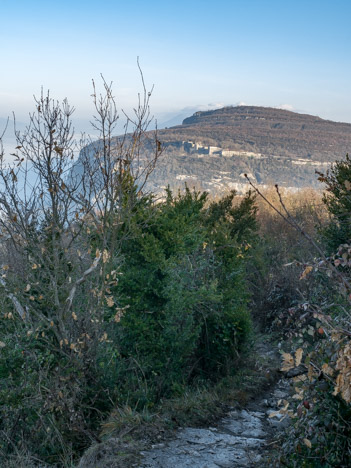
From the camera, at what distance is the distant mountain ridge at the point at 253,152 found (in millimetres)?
68688

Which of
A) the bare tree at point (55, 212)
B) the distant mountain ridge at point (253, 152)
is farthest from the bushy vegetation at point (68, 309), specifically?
the distant mountain ridge at point (253, 152)

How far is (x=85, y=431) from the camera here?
20.7 feet

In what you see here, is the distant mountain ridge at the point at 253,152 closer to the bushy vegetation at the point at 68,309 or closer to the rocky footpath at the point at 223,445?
the bushy vegetation at the point at 68,309

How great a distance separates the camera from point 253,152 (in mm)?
73188

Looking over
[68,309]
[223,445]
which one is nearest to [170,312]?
[68,309]

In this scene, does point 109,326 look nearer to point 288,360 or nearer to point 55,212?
point 55,212

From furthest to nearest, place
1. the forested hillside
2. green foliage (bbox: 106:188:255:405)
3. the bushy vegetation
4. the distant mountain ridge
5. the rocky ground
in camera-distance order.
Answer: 1. the distant mountain ridge
2. green foliage (bbox: 106:188:255:405)
3. the bushy vegetation
4. the forested hillside
5. the rocky ground

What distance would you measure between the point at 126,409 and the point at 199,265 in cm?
407

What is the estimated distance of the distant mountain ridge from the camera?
68.7 meters

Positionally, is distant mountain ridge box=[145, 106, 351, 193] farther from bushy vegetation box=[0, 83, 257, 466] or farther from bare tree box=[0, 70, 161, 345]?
bare tree box=[0, 70, 161, 345]

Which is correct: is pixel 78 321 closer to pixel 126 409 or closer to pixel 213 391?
pixel 126 409

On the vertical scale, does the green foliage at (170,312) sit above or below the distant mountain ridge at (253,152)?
below

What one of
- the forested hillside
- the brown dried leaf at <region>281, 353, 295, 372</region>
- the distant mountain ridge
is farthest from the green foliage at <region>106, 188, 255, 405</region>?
the distant mountain ridge

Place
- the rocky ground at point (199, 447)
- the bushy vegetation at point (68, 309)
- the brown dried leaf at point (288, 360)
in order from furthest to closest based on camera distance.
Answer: the bushy vegetation at point (68, 309) < the rocky ground at point (199, 447) < the brown dried leaf at point (288, 360)
